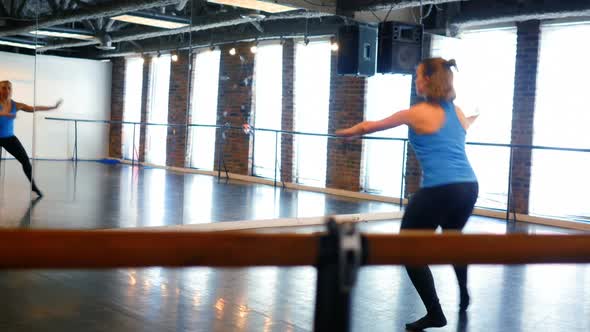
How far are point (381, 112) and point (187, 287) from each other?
4.36 meters

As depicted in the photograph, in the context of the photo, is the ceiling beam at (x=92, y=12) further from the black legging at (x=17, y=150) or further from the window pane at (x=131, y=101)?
the black legging at (x=17, y=150)

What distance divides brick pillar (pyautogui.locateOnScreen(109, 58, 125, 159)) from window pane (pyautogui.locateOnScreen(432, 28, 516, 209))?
13.2 feet

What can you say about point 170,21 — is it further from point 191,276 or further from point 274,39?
point 191,276

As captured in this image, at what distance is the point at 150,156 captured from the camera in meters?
6.34

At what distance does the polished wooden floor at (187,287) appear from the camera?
3596 mm

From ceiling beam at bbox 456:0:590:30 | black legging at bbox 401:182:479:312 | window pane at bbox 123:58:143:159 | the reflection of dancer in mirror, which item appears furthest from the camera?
ceiling beam at bbox 456:0:590:30

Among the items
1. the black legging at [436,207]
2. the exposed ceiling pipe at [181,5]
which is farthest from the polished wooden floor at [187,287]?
the exposed ceiling pipe at [181,5]

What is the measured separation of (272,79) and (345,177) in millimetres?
1317

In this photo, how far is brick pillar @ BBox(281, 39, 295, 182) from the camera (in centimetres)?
752

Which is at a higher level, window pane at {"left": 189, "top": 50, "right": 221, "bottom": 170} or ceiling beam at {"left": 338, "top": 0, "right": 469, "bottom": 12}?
ceiling beam at {"left": 338, "top": 0, "right": 469, "bottom": 12}

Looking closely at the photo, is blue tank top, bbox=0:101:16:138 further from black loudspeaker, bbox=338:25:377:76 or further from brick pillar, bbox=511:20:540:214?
brick pillar, bbox=511:20:540:214

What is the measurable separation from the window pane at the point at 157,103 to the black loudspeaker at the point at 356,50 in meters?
1.79

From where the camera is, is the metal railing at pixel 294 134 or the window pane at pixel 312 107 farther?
the window pane at pixel 312 107

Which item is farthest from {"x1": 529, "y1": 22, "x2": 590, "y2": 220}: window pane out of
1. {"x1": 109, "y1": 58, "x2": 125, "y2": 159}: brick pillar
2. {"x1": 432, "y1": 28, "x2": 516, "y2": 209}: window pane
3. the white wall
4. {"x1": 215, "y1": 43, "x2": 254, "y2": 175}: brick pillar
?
the white wall
